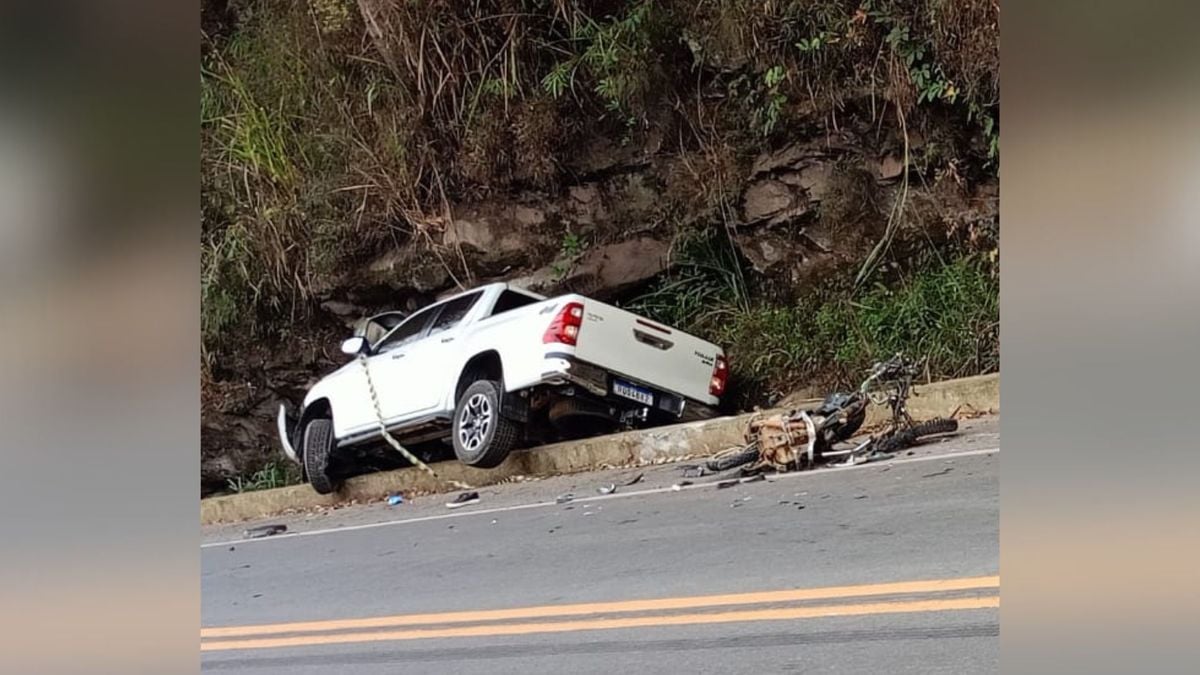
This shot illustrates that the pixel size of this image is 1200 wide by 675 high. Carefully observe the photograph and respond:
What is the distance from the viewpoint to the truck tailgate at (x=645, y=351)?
97.8 inches

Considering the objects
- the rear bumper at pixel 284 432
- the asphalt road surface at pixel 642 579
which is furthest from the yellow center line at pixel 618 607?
the rear bumper at pixel 284 432

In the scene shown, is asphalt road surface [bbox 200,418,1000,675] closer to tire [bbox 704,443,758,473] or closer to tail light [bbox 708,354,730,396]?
tire [bbox 704,443,758,473]

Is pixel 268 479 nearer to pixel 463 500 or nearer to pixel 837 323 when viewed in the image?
pixel 463 500

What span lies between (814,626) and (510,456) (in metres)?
0.89

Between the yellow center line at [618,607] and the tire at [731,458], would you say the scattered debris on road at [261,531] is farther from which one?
the tire at [731,458]

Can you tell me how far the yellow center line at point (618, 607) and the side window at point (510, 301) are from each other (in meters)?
0.80

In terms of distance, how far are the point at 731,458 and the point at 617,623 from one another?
507mm

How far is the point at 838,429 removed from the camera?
7.84ft
